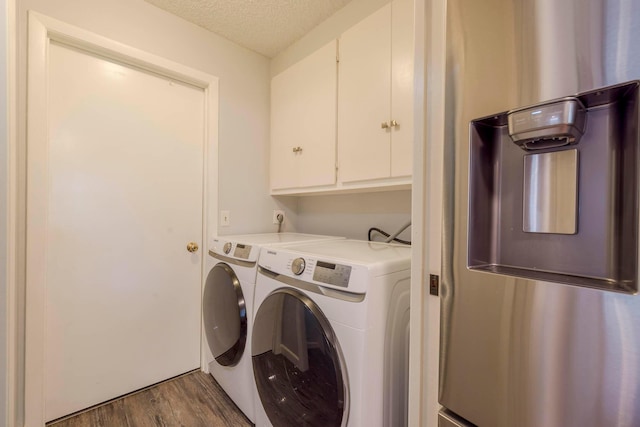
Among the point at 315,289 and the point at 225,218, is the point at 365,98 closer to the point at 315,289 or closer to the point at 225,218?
the point at 315,289

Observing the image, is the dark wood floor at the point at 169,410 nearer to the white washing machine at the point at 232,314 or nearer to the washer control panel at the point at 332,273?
the white washing machine at the point at 232,314

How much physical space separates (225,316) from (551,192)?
59.7 inches

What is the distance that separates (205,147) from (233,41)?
801mm

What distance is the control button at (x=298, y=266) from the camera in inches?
41.8

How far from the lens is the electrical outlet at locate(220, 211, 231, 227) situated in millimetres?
1944

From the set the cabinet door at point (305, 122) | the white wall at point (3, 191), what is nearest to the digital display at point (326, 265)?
the cabinet door at point (305, 122)

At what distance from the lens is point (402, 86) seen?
4.31 feet

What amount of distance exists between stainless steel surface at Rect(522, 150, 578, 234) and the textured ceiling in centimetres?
165

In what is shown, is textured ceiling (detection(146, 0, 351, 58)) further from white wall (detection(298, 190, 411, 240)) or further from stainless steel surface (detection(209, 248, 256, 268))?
stainless steel surface (detection(209, 248, 256, 268))

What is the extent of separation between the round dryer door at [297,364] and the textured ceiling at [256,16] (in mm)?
1651

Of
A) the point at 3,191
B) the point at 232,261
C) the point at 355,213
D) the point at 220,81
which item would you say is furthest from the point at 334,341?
the point at 220,81

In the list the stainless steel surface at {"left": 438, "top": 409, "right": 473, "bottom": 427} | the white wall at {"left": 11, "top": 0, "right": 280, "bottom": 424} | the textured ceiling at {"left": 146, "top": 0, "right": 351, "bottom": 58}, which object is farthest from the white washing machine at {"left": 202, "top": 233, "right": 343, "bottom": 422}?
the textured ceiling at {"left": 146, "top": 0, "right": 351, "bottom": 58}

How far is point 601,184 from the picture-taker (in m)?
0.46

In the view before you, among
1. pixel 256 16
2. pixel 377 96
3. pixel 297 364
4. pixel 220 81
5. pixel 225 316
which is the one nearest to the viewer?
pixel 297 364
